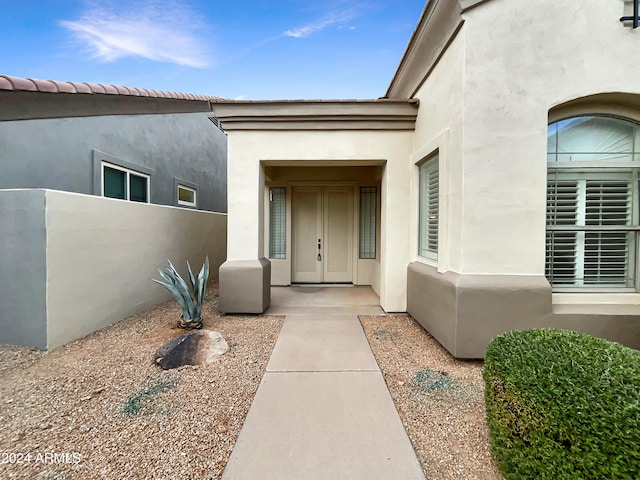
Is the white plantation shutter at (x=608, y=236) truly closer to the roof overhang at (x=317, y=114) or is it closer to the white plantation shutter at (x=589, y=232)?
the white plantation shutter at (x=589, y=232)

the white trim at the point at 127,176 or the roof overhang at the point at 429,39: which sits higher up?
the roof overhang at the point at 429,39

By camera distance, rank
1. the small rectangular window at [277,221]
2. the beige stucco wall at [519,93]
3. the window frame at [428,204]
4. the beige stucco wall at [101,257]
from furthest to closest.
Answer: the small rectangular window at [277,221]
the window frame at [428,204]
the beige stucco wall at [101,257]
the beige stucco wall at [519,93]

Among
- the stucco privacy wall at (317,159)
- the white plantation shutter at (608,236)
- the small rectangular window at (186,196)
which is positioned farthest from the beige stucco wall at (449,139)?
the small rectangular window at (186,196)

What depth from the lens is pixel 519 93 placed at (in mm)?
3275

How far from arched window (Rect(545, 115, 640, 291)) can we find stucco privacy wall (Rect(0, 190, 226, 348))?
6.60 meters

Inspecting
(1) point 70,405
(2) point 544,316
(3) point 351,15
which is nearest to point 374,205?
(2) point 544,316

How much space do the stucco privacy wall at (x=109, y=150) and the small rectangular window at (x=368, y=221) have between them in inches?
242

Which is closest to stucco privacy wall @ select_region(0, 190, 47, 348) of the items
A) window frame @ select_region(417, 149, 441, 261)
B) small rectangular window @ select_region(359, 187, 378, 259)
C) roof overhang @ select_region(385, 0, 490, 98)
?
window frame @ select_region(417, 149, 441, 261)

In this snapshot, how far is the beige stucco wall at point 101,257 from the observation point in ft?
12.0

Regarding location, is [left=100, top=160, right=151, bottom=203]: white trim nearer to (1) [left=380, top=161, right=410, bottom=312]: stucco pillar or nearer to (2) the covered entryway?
(2) the covered entryway

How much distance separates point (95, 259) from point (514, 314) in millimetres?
6111

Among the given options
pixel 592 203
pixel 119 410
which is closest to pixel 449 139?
pixel 592 203

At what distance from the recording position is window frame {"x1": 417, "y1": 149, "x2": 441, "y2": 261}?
13.7ft

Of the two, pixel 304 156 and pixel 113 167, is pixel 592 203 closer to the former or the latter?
pixel 304 156
